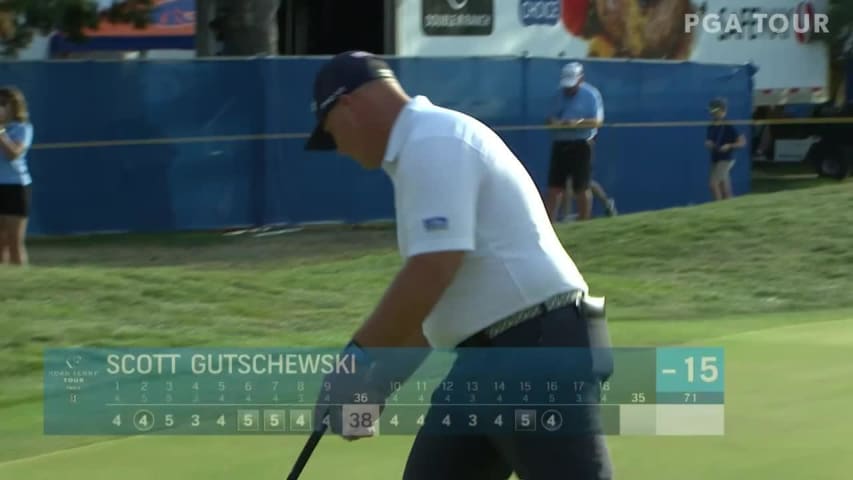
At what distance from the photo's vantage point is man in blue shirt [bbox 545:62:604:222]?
17.1 m

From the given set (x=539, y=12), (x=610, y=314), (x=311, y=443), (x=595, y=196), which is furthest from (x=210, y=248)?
(x=311, y=443)

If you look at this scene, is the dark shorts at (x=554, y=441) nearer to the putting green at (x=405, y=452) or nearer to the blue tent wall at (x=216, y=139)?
the putting green at (x=405, y=452)

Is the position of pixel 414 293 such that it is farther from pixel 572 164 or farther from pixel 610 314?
pixel 572 164

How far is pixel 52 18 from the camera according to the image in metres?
18.0

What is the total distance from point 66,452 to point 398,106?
3.27 metres

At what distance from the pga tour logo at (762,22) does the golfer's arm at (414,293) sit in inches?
842

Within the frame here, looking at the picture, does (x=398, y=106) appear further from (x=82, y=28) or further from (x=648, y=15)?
(x=648, y=15)

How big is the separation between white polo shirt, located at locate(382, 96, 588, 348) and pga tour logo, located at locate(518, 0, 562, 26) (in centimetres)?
1874

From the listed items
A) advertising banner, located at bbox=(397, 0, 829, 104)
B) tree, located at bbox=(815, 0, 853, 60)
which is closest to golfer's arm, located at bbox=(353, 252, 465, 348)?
advertising banner, located at bbox=(397, 0, 829, 104)

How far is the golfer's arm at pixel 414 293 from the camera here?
3.84 metres

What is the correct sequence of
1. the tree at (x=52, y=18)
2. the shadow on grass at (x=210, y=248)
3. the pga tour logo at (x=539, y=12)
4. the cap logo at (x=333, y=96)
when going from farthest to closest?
1. the pga tour logo at (x=539, y=12)
2. the tree at (x=52, y=18)
3. the shadow on grass at (x=210, y=248)
4. the cap logo at (x=333, y=96)

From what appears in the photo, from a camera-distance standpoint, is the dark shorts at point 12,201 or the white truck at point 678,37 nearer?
the dark shorts at point 12,201

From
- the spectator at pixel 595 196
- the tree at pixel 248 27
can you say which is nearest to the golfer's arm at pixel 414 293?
the spectator at pixel 595 196

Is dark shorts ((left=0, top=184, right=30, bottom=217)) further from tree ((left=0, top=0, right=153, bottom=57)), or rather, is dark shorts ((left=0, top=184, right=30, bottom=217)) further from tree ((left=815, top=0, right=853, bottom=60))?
tree ((left=815, top=0, right=853, bottom=60))
